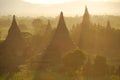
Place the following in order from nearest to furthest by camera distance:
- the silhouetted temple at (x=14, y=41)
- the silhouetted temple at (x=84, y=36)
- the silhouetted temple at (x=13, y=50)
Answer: the silhouetted temple at (x=13, y=50) < the silhouetted temple at (x=14, y=41) < the silhouetted temple at (x=84, y=36)

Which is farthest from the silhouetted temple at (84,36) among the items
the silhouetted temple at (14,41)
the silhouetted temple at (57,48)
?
the silhouetted temple at (14,41)

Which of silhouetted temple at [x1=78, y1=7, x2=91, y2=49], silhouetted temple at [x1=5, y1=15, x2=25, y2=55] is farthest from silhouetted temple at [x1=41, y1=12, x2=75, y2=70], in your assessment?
silhouetted temple at [x1=78, y1=7, x2=91, y2=49]

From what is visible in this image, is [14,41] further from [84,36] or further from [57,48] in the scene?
[84,36]

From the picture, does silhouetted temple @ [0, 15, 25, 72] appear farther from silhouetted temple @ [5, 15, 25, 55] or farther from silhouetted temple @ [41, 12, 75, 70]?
silhouetted temple @ [41, 12, 75, 70]

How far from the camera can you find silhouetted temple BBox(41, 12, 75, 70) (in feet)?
141

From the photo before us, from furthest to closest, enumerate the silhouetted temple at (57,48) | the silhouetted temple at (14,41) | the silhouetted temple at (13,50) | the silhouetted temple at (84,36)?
the silhouetted temple at (84,36), the silhouetted temple at (14,41), the silhouetted temple at (57,48), the silhouetted temple at (13,50)

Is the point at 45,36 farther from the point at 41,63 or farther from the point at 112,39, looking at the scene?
the point at 41,63

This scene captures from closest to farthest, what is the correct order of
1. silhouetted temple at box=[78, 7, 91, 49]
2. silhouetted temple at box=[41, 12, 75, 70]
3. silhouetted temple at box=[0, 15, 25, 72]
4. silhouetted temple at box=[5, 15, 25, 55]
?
1. silhouetted temple at box=[0, 15, 25, 72]
2. silhouetted temple at box=[41, 12, 75, 70]
3. silhouetted temple at box=[5, 15, 25, 55]
4. silhouetted temple at box=[78, 7, 91, 49]

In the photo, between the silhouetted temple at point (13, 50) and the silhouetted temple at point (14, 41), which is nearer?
the silhouetted temple at point (13, 50)

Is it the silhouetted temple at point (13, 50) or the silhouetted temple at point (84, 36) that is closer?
the silhouetted temple at point (13, 50)

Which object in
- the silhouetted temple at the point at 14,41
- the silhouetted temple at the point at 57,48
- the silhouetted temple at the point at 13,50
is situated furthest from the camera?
the silhouetted temple at the point at 14,41

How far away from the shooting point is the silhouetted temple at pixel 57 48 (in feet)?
141

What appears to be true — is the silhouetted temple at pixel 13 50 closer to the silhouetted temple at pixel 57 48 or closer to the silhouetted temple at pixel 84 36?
the silhouetted temple at pixel 57 48

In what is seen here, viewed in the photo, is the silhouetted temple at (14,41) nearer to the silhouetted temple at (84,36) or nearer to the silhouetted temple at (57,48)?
the silhouetted temple at (57,48)
